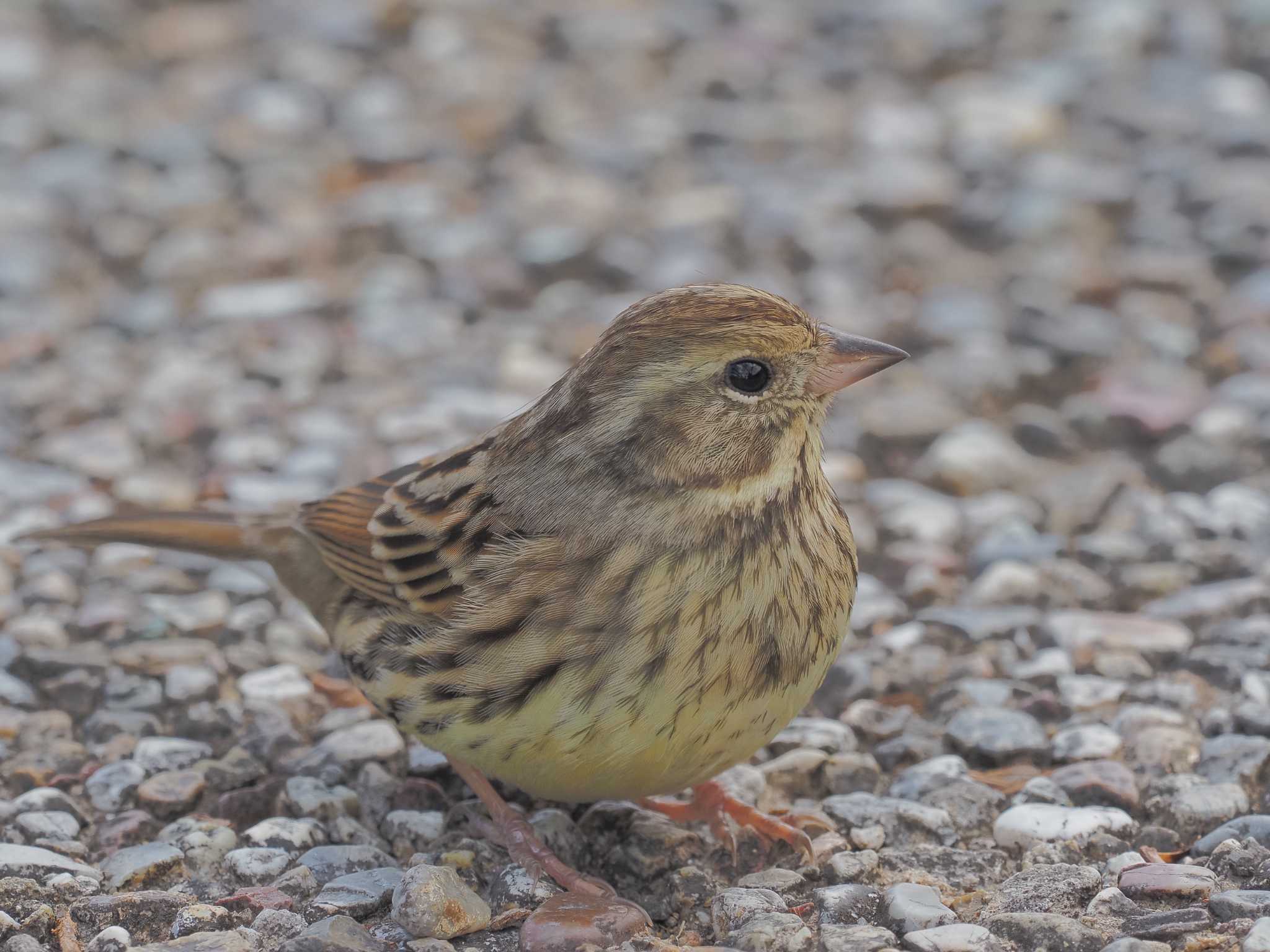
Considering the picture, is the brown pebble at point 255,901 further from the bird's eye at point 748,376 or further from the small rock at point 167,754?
the bird's eye at point 748,376

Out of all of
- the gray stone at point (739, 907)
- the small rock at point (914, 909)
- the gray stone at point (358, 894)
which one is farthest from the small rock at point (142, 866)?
the small rock at point (914, 909)

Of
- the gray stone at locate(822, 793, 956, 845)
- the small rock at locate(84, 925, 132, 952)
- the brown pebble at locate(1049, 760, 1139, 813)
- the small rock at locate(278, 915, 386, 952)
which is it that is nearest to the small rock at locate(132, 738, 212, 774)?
the small rock at locate(84, 925, 132, 952)

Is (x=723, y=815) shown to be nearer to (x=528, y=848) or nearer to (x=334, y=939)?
(x=528, y=848)

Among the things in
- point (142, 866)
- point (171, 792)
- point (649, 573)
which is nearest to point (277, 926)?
point (142, 866)

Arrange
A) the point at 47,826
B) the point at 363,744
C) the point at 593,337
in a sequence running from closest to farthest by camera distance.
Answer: the point at 47,826 → the point at 363,744 → the point at 593,337

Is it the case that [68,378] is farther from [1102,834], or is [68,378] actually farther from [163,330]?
[1102,834]

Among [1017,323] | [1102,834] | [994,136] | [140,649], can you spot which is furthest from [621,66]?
[1102,834]

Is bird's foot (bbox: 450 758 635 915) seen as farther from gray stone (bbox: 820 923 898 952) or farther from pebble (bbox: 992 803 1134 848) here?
pebble (bbox: 992 803 1134 848)
